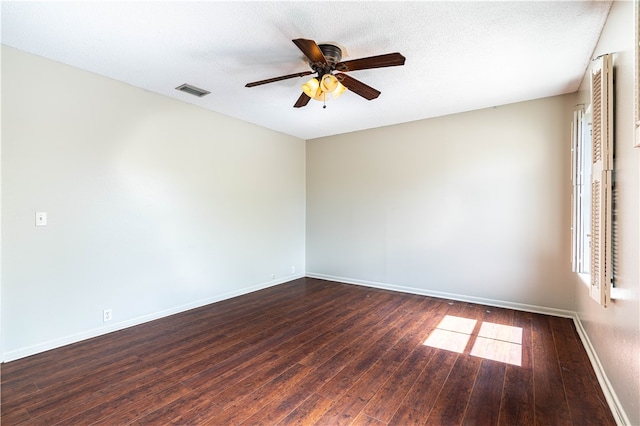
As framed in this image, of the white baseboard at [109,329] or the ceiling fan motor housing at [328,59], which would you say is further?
the white baseboard at [109,329]

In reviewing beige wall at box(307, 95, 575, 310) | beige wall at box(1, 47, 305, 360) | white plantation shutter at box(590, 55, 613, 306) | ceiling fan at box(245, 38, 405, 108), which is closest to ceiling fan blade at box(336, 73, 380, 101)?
ceiling fan at box(245, 38, 405, 108)

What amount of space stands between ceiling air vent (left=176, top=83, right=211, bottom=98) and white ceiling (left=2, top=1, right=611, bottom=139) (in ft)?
0.33

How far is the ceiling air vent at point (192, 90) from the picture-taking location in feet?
11.0

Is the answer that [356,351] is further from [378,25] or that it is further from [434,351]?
[378,25]

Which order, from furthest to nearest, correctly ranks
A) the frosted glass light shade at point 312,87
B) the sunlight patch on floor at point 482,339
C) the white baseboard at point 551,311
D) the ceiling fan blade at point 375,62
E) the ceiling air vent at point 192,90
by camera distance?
1. the ceiling air vent at point 192,90
2. the sunlight patch on floor at point 482,339
3. the frosted glass light shade at point 312,87
4. the ceiling fan blade at point 375,62
5. the white baseboard at point 551,311

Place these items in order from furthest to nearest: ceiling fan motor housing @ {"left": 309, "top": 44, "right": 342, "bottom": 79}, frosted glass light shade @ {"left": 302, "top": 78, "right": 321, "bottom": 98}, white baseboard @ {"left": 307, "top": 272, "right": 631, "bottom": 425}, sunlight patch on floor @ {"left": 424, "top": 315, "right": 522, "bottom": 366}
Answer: sunlight patch on floor @ {"left": 424, "top": 315, "right": 522, "bottom": 366}, frosted glass light shade @ {"left": 302, "top": 78, "right": 321, "bottom": 98}, ceiling fan motor housing @ {"left": 309, "top": 44, "right": 342, "bottom": 79}, white baseboard @ {"left": 307, "top": 272, "right": 631, "bottom": 425}

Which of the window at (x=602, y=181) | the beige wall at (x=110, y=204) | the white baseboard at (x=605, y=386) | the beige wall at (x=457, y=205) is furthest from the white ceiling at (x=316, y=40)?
the white baseboard at (x=605, y=386)

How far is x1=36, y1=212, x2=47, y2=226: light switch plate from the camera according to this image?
2.70 metres

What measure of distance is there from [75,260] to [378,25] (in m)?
3.49

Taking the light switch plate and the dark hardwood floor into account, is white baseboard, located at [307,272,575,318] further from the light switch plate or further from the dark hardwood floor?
the light switch plate

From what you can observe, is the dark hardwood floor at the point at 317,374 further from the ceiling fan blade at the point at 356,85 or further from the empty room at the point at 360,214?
the ceiling fan blade at the point at 356,85

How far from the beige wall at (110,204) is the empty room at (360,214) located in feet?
0.07

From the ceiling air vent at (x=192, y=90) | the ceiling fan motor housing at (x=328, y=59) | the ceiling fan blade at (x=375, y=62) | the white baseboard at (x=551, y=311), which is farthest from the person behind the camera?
the ceiling air vent at (x=192, y=90)

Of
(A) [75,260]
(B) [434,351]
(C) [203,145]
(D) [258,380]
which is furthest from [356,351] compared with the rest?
(C) [203,145]
